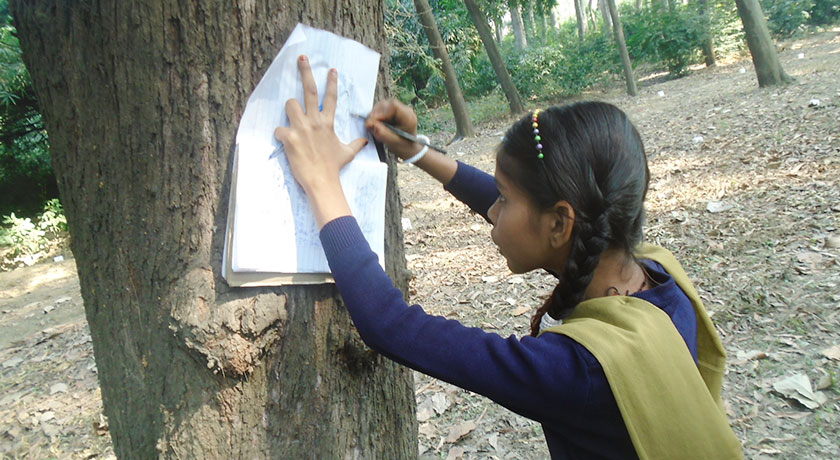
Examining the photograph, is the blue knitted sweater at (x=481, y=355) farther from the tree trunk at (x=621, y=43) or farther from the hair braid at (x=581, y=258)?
the tree trunk at (x=621, y=43)

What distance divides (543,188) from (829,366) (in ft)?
7.78

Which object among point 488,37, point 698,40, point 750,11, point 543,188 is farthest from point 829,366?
point 698,40

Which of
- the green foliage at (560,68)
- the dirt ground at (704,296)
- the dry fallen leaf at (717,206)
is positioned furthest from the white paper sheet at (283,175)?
the green foliage at (560,68)

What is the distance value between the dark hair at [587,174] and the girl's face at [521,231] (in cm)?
3

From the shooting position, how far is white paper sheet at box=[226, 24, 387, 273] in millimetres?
1188

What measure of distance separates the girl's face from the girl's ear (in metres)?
0.01

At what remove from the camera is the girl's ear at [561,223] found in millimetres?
1265

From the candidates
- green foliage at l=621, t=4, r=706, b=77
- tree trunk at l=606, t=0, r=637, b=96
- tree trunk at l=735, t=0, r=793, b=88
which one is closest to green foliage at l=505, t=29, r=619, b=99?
green foliage at l=621, t=4, r=706, b=77

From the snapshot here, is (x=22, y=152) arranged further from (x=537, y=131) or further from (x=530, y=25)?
(x=530, y=25)

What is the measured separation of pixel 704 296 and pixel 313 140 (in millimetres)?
3101

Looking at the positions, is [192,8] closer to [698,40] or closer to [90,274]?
[90,274]

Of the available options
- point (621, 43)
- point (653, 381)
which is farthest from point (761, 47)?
point (653, 381)

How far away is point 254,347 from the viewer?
120 centimetres

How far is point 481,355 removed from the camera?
3.61 ft
